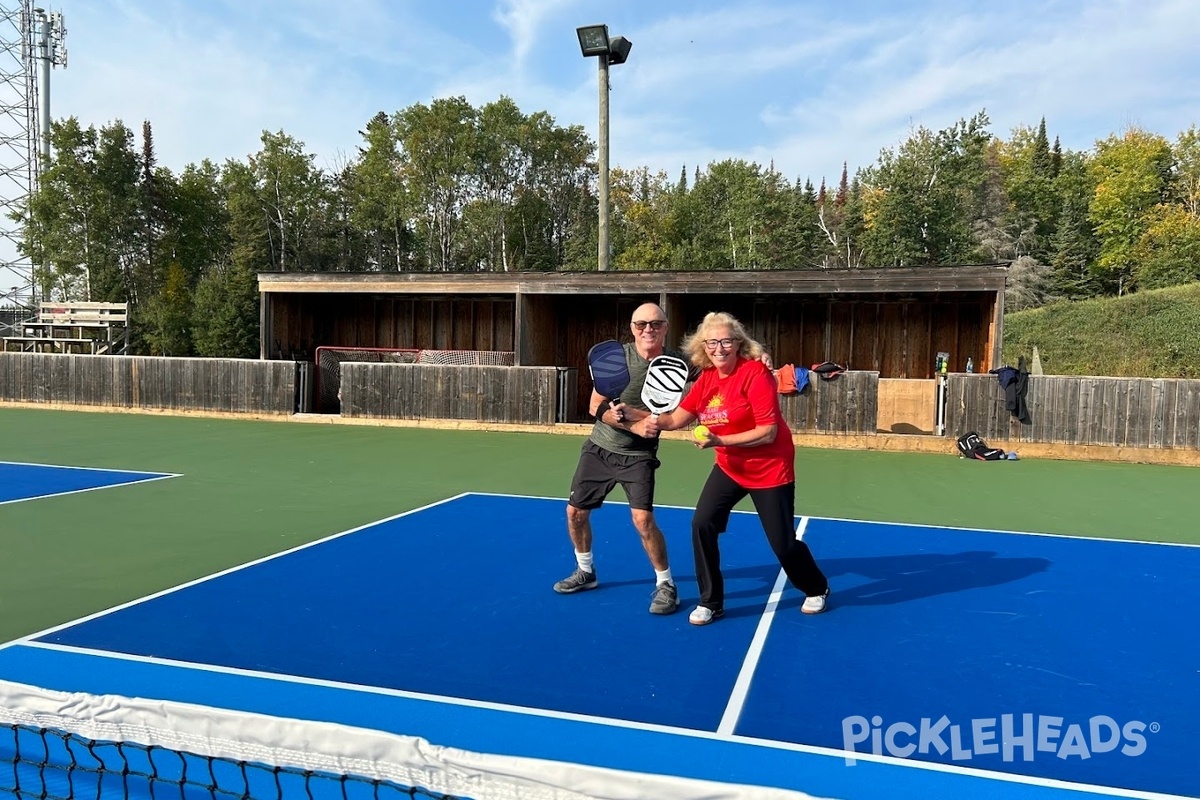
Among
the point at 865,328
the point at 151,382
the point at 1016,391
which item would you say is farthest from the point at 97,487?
the point at 865,328

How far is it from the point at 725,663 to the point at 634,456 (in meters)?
1.40

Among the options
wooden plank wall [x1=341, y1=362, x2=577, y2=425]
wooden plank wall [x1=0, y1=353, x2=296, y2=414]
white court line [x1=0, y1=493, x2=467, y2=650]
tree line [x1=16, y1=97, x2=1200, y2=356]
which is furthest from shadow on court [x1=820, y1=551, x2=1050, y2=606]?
tree line [x1=16, y1=97, x2=1200, y2=356]

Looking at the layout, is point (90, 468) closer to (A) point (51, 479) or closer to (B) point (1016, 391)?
(A) point (51, 479)

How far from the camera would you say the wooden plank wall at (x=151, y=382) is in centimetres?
1869

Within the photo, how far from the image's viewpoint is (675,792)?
2.11 meters

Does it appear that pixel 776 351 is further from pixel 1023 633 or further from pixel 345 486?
pixel 1023 633

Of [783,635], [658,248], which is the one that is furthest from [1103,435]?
[658,248]

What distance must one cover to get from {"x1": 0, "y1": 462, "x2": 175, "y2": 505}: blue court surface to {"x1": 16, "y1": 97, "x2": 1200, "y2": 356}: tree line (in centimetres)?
3232

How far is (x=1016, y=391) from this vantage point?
14.0 m

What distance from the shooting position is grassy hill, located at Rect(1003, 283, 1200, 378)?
99.1 feet

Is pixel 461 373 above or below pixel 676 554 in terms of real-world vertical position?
above

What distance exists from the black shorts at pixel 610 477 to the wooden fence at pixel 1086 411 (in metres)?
10.8

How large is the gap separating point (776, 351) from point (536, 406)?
223 inches

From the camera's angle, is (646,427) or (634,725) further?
(646,427)
